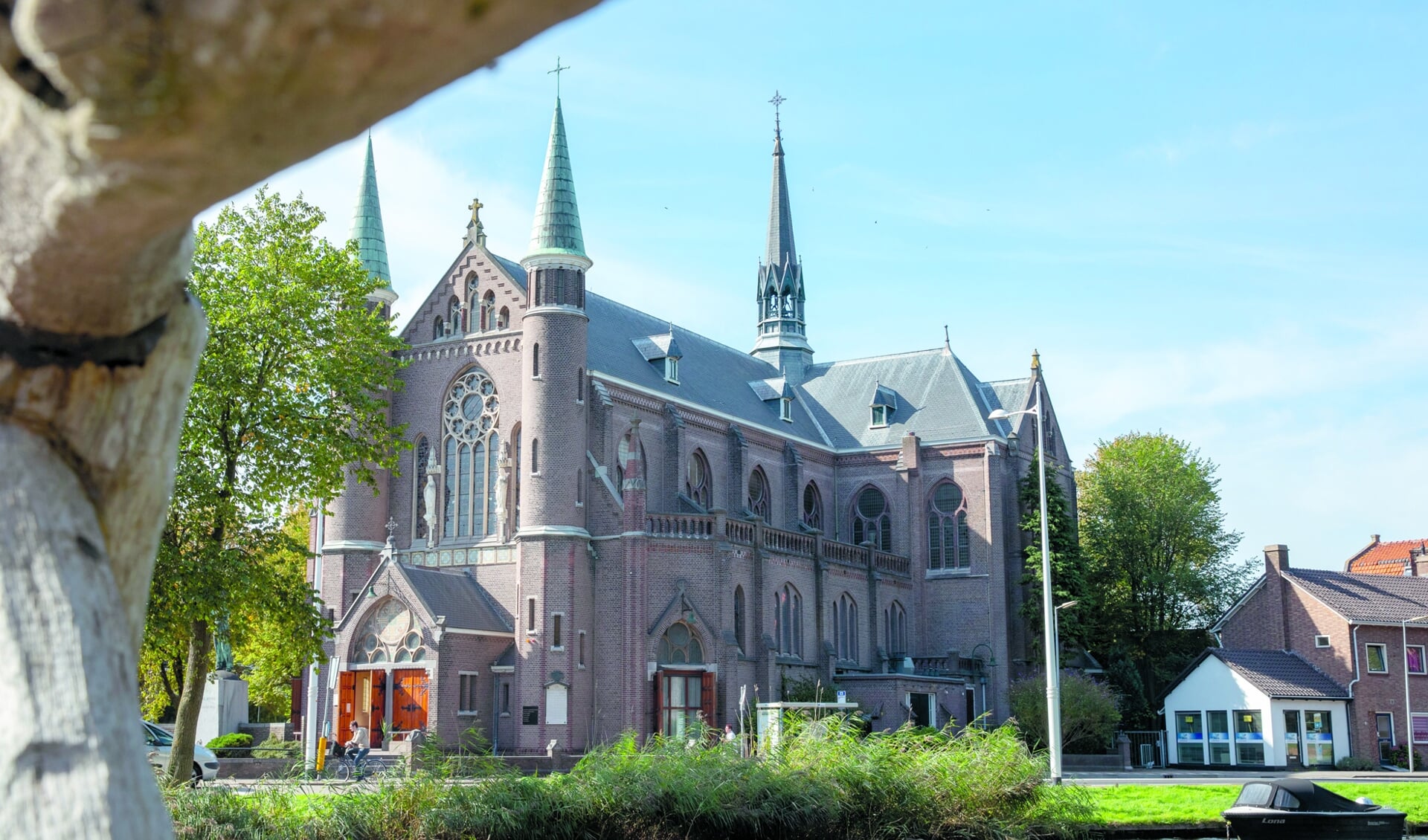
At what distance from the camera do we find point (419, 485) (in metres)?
48.1

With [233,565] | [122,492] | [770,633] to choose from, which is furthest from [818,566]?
[122,492]

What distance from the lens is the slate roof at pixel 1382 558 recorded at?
87.1 meters

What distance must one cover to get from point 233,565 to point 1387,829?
17681 millimetres

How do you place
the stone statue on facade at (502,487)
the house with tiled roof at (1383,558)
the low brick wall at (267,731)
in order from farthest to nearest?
the house with tiled roof at (1383,558)
the low brick wall at (267,731)
the stone statue on facade at (502,487)

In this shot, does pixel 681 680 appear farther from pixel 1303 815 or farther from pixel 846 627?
pixel 1303 815

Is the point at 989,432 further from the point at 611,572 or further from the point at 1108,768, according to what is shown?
the point at 611,572

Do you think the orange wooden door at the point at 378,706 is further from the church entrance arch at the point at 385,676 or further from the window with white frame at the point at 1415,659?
the window with white frame at the point at 1415,659

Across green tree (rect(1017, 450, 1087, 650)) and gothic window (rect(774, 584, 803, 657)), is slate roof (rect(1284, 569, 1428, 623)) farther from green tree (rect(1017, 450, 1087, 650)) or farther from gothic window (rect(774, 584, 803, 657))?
gothic window (rect(774, 584, 803, 657))

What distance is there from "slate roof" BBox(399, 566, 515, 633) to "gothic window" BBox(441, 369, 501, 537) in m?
2.16

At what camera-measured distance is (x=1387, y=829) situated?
19953 millimetres

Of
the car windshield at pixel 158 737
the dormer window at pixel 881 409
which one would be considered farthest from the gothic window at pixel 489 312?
the dormer window at pixel 881 409

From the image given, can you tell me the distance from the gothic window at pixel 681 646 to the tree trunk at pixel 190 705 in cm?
2145

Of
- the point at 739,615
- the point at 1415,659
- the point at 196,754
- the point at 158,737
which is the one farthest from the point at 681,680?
the point at 1415,659

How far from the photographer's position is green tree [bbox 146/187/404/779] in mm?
22641
